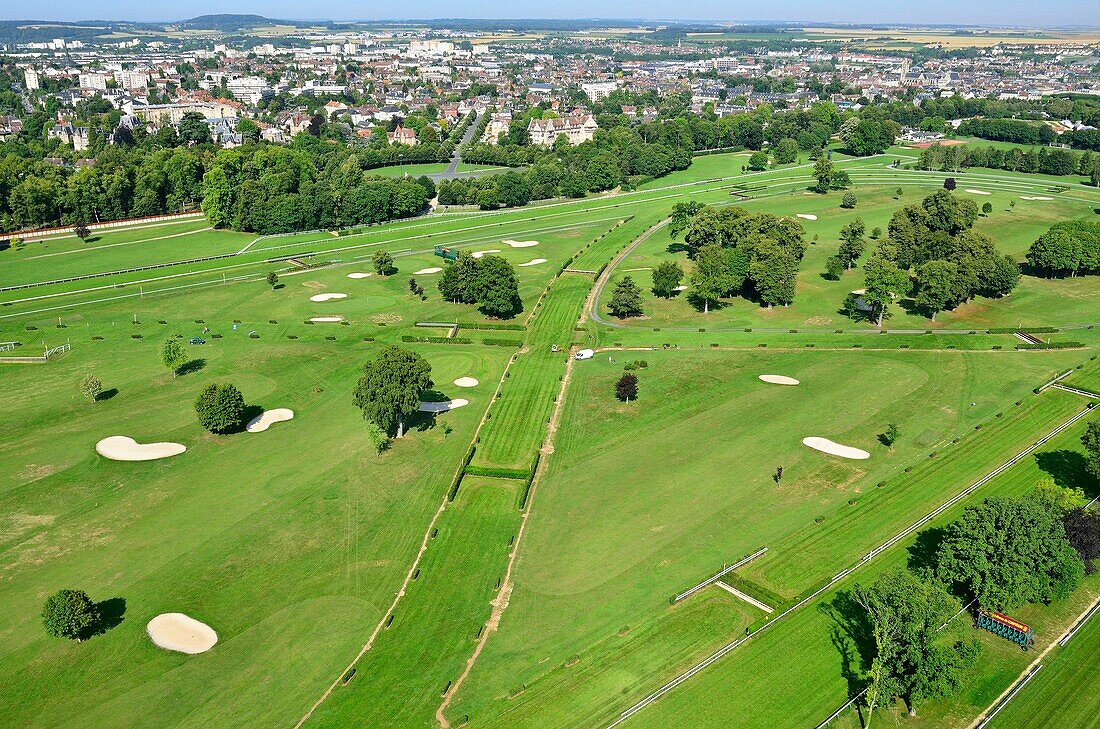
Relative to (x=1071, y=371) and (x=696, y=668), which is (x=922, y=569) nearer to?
(x=696, y=668)

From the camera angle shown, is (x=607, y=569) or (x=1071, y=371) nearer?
(x=607, y=569)

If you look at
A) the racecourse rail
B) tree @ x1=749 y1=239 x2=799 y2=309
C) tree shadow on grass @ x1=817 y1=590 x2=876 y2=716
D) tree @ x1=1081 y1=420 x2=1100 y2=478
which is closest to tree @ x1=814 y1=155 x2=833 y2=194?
tree @ x1=749 y1=239 x2=799 y2=309

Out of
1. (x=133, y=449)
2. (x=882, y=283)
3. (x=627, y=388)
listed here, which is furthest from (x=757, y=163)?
(x=133, y=449)

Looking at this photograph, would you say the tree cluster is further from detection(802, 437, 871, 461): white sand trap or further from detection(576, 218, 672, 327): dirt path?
detection(802, 437, 871, 461): white sand trap

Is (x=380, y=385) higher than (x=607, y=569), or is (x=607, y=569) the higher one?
(x=380, y=385)

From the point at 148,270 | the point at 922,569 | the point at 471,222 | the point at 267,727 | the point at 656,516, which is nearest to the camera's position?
the point at 267,727

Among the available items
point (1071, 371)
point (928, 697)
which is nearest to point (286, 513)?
point (928, 697)
